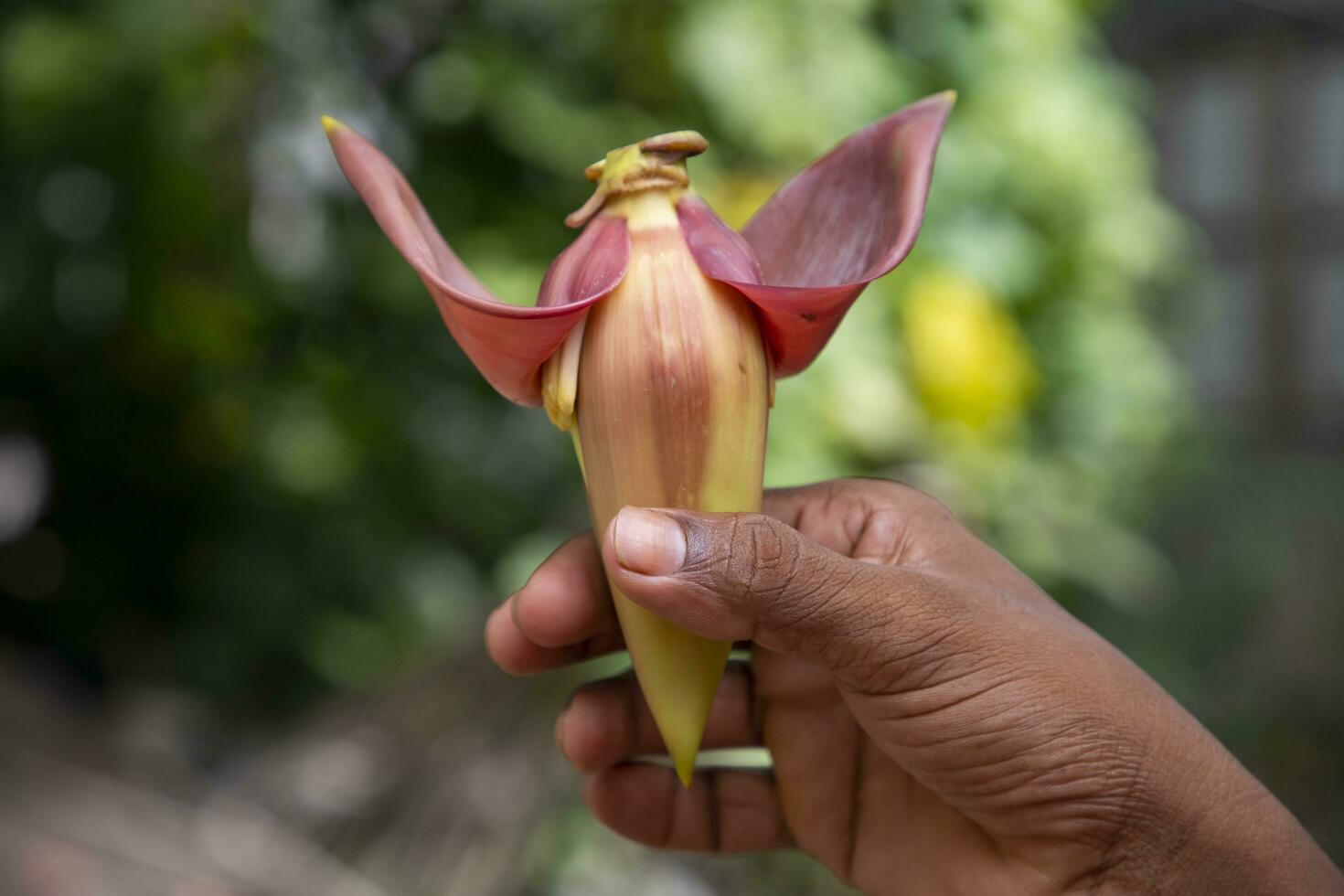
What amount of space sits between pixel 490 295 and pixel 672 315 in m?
0.06

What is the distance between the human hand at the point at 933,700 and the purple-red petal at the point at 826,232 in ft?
0.22

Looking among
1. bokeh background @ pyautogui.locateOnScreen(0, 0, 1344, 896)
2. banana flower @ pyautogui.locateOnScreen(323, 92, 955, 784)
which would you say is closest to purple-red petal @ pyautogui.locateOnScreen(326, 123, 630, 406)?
banana flower @ pyautogui.locateOnScreen(323, 92, 955, 784)

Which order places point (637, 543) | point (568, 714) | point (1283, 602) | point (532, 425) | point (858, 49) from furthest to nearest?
point (1283, 602) → point (532, 425) → point (858, 49) → point (568, 714) → point (637, 543)

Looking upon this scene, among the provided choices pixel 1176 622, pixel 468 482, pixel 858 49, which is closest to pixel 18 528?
pixel 468 482

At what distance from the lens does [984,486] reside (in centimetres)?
94

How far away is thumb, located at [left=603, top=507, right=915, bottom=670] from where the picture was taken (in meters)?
0.32

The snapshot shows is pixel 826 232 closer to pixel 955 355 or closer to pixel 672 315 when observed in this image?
pixel 672 315

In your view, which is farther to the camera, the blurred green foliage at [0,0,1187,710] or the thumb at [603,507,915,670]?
the blurred green foliage at [0,0,1187,710]

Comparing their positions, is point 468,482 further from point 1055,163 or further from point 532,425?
point 1055,163

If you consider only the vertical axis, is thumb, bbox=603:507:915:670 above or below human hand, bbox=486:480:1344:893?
above

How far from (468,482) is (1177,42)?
106 inches

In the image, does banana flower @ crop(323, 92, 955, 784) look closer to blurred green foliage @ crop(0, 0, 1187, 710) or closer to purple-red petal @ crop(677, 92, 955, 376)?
purple-red petal @ crop(677, 92, 955, 376)

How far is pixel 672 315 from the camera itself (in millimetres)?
316

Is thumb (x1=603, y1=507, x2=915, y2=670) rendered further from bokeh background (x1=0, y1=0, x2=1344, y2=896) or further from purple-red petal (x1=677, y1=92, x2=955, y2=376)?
bokeh background (x1=0, y1=0, x2=1344, y2=896)
